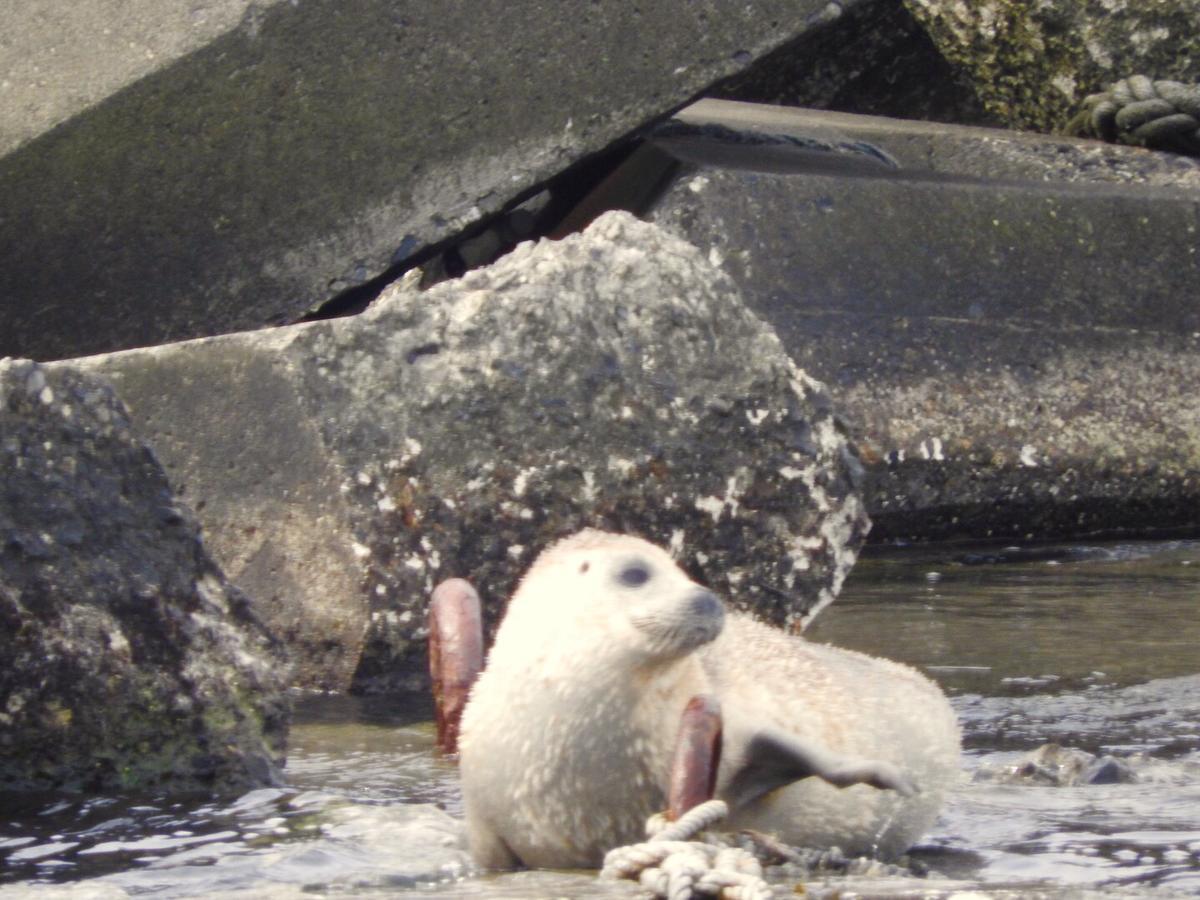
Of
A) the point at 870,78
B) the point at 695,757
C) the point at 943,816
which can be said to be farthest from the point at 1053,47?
the point at 695,757

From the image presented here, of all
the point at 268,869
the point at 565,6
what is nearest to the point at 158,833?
the point at 268,869

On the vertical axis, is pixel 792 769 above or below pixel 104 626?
below

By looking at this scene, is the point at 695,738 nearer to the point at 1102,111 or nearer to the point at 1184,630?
the point at 1184,630

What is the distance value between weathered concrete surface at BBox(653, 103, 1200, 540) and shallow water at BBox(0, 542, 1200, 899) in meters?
1.41

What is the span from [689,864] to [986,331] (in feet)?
15.0

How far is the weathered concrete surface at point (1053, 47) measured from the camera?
765 cm

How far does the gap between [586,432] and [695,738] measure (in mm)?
1961

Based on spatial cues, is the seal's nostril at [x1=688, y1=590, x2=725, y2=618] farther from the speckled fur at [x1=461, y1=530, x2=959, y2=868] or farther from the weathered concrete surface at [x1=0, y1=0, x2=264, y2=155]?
the weathered concrete surface at [x1=0, y1=0, x2=264, y2=155]

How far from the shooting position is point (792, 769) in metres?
2.66

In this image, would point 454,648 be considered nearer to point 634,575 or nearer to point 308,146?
point 634,575

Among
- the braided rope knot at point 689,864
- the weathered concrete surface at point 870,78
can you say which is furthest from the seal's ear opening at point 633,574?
the weathered concrete surface at point 870,78

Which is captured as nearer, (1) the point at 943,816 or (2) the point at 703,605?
(2) the point at 703,605

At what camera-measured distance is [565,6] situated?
19.9 ft

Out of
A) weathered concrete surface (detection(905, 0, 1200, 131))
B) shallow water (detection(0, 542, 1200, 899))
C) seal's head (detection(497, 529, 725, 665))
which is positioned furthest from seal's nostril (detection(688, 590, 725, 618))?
weathered concrete surface (detection(905, 0, 1200, 131))
